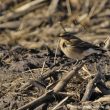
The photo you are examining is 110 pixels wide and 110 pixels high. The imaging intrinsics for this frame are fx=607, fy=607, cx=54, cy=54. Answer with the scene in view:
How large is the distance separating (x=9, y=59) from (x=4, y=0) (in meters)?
5.43

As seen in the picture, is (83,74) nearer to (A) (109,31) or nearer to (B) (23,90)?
(B) (23,90)

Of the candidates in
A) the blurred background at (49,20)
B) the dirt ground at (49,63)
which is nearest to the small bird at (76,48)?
the dirt ground at (49,63)

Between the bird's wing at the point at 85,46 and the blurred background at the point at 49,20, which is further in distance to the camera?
the blurred background at the point at 49,20

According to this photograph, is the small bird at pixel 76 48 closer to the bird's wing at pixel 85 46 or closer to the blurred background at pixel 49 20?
the bird's wing at pixel 85 46

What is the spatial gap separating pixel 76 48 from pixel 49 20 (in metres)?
4.40

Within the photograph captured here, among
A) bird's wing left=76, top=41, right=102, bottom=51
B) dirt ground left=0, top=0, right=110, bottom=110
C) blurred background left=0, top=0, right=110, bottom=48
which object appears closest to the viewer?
dirt ground left=0, top=0, right=110, bottom=110

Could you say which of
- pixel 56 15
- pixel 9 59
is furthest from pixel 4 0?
pixel 9 59

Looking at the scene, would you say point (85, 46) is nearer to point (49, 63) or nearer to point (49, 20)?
point (49, 63)

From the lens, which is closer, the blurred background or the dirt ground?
the dirt ground

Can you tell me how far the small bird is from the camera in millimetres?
9055

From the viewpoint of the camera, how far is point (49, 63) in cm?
888

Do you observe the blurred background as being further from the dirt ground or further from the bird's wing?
the bird's wing

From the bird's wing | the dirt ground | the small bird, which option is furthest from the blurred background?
the bird's wing

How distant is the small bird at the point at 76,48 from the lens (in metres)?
9.05
